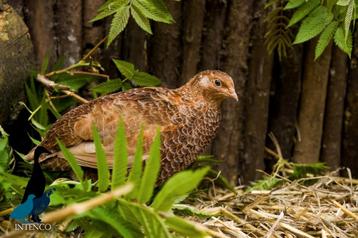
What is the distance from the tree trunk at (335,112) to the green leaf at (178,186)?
1606 millimetres

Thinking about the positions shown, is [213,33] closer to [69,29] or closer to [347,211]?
[69,29]

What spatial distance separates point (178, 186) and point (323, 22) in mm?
1228

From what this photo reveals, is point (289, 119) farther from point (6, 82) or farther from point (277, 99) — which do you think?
point (6, 82)

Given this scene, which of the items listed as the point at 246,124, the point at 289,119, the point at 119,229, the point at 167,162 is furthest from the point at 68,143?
the point at 289,119

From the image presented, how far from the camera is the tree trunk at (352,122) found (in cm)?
302

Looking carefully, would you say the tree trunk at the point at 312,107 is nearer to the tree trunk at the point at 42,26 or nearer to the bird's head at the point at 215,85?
the bird's head at the point at 215,85

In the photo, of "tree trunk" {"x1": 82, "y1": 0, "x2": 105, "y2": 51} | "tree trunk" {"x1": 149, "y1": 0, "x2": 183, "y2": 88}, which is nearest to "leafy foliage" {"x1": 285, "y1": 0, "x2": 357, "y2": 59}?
"tree trunk" {"x1": 149, "y1": 0, "x2": 183, "y2": 88}

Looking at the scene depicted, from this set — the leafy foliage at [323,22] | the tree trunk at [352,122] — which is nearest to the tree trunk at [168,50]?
the leafy foliage at [323,22]

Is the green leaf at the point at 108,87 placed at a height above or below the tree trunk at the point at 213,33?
below

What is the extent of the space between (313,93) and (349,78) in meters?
0.18

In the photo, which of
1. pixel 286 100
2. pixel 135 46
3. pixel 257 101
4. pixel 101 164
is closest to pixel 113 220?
pixel 101 164

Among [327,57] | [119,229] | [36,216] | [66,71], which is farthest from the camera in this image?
[327,57]

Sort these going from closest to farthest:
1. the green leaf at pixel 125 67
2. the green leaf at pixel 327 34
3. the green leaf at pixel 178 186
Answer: the green leaf at pixel 178 186
the green leaf at pixel 327 34
the green leaf at pixel 125 67

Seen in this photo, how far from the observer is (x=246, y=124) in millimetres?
3008
